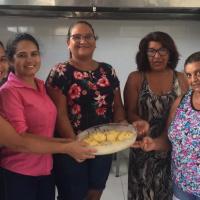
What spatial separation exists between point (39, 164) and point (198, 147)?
2.15ft

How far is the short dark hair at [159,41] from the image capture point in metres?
1.69

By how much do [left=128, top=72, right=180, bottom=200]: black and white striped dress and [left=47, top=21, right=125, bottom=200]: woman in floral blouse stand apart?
0.60 ft

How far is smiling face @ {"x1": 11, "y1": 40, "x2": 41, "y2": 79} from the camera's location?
137cm

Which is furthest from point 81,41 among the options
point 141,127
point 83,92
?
point 141,127

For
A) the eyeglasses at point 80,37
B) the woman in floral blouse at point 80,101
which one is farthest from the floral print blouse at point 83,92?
the eyeglasses at point 80,37

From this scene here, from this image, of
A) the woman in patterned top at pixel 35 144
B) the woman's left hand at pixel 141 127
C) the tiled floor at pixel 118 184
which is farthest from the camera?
the tiled floor at pixel 118 184

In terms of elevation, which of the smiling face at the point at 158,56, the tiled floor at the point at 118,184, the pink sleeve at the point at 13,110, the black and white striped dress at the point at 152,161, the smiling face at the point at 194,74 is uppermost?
the smiling face at the point at 158,56

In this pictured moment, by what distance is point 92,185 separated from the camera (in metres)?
1.65

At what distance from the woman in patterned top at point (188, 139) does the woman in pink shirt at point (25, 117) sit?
0.53 m

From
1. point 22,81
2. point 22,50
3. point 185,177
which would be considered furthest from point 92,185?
point 22,50

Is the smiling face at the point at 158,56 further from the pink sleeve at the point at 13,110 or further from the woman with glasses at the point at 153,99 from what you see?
the pink sleeve at the point at 13,110

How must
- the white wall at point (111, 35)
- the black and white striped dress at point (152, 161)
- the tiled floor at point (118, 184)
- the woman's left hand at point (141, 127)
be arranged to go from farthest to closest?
1. the white wall at point (111, 35)
2. the tiled floor at point (118, 184)
3. the black and white striped dress at point (152, 161)
4. the woman's left hand at point (141, 127)

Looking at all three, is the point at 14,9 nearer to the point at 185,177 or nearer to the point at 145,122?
the point at 145,122

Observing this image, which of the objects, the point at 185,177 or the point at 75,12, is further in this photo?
the point at 75,12
